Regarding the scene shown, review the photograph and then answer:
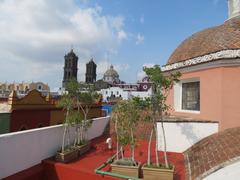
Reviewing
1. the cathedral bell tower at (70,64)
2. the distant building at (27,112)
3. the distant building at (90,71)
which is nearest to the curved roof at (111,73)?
the distant building at (90,71)

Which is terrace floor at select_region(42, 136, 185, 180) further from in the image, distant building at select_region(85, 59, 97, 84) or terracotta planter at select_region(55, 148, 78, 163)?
distant building at select_region(85, 59, 97, 84)

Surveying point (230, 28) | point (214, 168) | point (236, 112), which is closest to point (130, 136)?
point (214, 168)

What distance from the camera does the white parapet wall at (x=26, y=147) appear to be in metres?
5.59

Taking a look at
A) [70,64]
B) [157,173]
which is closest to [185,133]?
[157,173]

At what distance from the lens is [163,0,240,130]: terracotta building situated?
8.13 m

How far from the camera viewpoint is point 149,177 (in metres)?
5.79

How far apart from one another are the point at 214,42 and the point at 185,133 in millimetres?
4690

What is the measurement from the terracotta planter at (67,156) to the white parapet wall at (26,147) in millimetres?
551

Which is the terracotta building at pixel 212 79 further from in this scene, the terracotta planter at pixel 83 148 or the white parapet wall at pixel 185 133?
the terracotta planter at pixel 83 148

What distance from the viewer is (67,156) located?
23.0 ft

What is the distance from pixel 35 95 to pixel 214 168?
42.3ft

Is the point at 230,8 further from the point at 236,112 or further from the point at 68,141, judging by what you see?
the point at 68,141

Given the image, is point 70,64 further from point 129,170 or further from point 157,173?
point 157,173

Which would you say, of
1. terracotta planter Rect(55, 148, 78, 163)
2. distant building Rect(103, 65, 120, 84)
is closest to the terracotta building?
terracotta planter Rect(55, 148, 78, 163)
